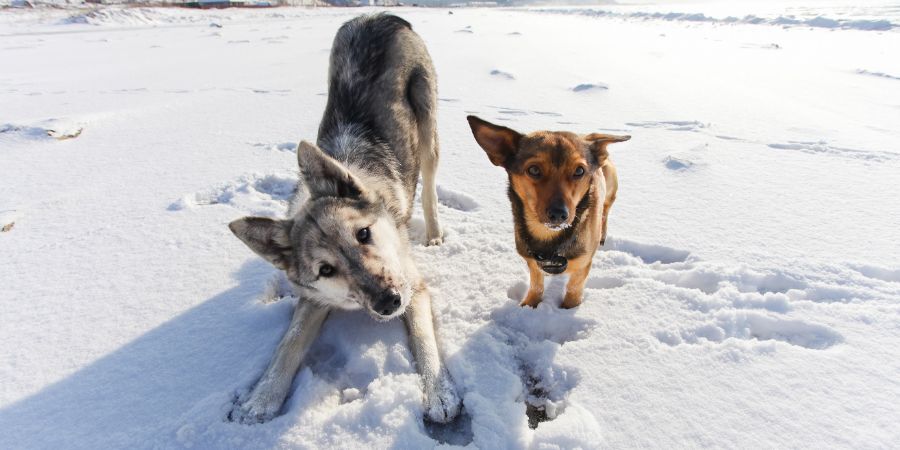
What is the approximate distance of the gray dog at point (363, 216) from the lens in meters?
2.50

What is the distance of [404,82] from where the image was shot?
4.42m

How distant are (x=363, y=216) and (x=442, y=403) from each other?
1.34 meters

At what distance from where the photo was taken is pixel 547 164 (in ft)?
9.09

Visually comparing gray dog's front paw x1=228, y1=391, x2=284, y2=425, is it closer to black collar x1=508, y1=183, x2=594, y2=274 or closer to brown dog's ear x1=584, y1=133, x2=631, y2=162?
black collar x1=508, y1=183, x2=594, y2=274

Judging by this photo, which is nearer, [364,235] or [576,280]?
[364,235]

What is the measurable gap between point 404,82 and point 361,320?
2.52 m

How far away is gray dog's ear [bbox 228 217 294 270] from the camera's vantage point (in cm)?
263

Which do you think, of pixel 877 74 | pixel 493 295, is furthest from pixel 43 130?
pixel 877 74

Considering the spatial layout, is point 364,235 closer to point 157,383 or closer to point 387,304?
point 387,304

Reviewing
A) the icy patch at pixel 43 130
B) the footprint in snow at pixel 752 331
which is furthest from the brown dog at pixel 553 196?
the icy patch at pixel 43 130

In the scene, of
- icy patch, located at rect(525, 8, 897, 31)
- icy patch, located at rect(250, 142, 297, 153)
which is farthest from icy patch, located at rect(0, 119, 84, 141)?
icy patch, located at rect(525, 8, 897, 31)

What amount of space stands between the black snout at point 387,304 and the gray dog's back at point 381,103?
4.28 feet

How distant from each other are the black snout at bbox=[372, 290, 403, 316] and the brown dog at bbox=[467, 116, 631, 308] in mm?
998

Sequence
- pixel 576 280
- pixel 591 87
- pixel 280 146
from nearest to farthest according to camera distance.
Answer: pixel 576 280, pixel 280 146, pixel 591 87
